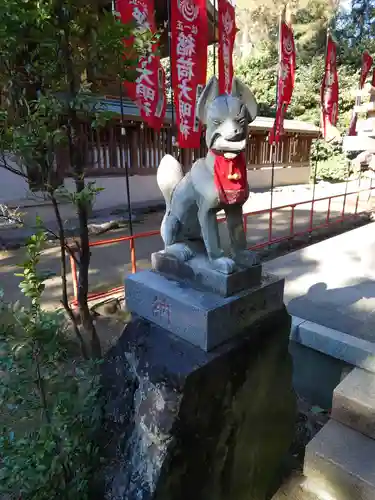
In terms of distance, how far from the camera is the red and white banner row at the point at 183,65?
5.01 metres

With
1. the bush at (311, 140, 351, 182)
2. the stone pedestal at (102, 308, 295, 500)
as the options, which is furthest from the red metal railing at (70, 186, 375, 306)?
the bush at (311, 140, 351, 182)

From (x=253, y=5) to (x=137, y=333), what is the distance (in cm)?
2676

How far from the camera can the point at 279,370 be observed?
247 centimetres

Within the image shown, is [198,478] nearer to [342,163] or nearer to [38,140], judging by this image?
[38,140]

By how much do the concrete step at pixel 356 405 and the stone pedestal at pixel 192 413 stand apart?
453mm

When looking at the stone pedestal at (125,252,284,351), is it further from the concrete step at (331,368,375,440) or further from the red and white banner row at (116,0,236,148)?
the red and white banner row at (116,0,236,148)

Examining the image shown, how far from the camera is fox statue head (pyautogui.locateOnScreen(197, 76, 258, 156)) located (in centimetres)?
186

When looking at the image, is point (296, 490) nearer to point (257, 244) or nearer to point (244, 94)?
point (244, 94)

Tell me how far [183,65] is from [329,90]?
16.5 ft

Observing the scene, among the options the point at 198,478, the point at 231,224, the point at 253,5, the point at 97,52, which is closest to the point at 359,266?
the point at 231,224

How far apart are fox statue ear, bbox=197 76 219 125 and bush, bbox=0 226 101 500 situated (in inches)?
42.7

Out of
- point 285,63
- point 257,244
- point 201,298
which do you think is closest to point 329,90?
point 285,63

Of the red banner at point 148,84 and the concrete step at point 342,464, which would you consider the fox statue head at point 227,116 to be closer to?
the concrete step at point 342,464

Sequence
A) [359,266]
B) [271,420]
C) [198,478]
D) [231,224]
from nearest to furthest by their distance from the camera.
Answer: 1. [198,478]
2. [231,224]
3. [271,420]
4. [359,266]
